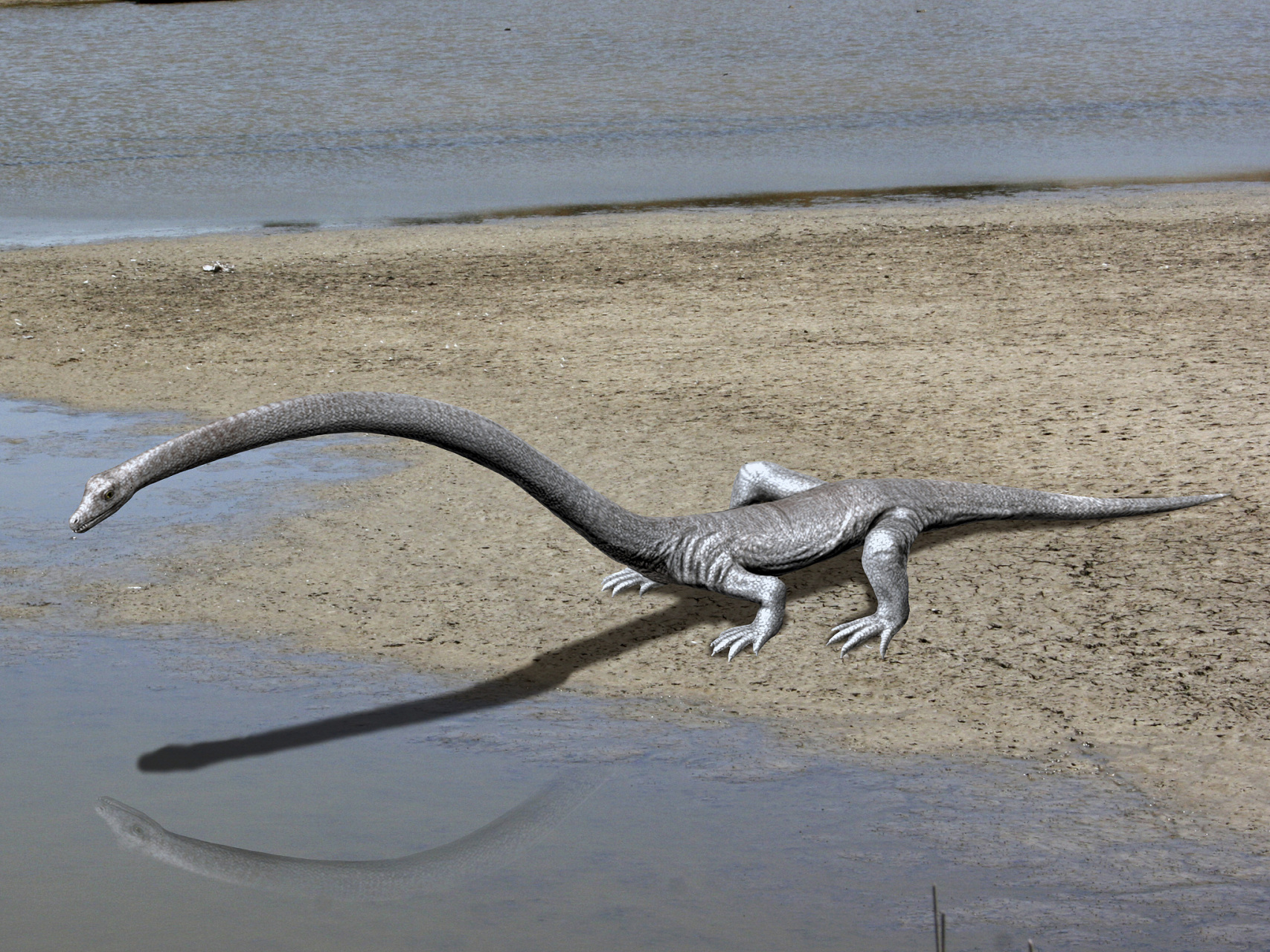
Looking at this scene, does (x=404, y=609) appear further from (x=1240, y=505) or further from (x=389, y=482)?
(x=1240, y=505)

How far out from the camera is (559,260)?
11688 mm

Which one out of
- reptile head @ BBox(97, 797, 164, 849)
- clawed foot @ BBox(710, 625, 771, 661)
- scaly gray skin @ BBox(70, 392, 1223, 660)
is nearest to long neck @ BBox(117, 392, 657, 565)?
scaly gray skin @ BBox(70, 392, 1223, 660)

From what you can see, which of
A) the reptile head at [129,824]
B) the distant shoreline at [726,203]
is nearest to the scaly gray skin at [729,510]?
the reptile head at [129,824]

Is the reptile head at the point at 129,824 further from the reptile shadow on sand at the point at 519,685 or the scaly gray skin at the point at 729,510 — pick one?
the scaly gray skin at the point at 729,510

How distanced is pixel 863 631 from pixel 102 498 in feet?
8.41

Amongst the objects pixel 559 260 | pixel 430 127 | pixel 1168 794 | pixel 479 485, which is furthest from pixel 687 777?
pixel 430 127

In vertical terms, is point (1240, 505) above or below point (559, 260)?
below

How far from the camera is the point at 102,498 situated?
3.41m

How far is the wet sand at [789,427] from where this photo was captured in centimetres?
440

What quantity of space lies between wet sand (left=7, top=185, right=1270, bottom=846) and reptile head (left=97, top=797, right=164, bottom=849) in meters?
1.22

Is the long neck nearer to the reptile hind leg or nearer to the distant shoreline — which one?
the reptile hind leg

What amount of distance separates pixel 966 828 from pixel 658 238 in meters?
9.66

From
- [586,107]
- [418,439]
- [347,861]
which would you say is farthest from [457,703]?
[586,107]

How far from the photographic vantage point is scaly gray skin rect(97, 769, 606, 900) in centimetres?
321
